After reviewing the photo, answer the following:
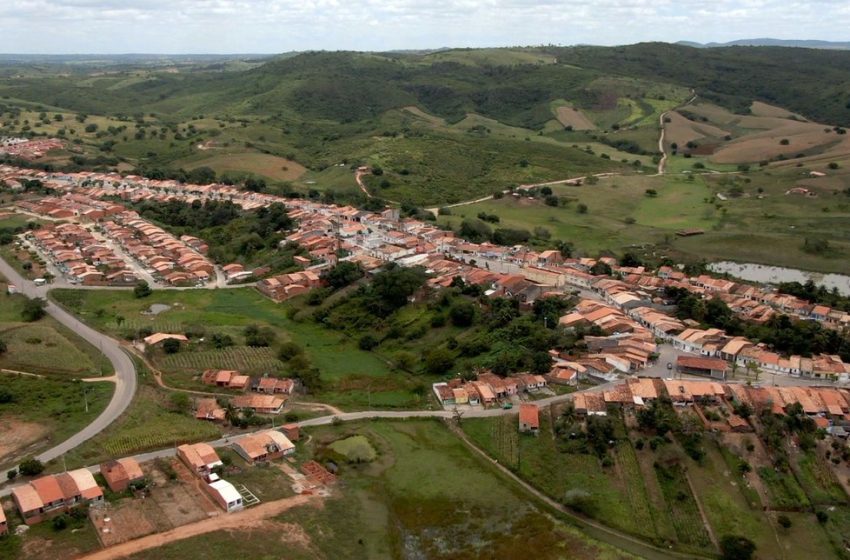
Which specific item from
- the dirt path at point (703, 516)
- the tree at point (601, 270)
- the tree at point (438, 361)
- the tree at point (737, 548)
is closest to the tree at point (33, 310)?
the tree at point (438, 361)

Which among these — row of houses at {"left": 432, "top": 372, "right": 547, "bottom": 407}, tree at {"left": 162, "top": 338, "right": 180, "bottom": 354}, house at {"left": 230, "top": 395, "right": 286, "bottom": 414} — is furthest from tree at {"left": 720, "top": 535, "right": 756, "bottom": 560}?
tree at {"left": 162, "top": 338, "right": 180, "bottom": 354}

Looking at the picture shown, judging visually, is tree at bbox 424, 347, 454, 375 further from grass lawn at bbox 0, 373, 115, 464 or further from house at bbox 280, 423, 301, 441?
grass lawn at bbox 0, 373, 115, 464

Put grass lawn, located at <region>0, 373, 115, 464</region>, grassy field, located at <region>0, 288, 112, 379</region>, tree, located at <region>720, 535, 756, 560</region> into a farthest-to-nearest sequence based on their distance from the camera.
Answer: grassy field, located at <region>0, 288, 112, 379</region>
grass lawn, located at <region>0, 373, 115, 464</region>
tree, located at <region>720, 535, 756, 560</region>

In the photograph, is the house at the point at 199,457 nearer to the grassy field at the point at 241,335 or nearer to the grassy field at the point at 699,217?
the grassy field at the point at 241,335

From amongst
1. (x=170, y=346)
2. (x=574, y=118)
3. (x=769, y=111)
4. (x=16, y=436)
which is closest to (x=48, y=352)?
(x=170, y=346)

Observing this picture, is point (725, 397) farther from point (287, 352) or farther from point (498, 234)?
point (498, 234)

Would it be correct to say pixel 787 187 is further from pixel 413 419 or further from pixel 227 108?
pixel 227 108
